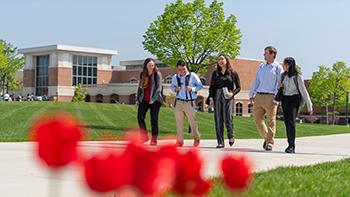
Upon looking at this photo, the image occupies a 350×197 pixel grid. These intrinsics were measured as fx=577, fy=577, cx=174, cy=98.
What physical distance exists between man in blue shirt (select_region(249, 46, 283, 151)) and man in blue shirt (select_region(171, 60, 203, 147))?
44.6 inches

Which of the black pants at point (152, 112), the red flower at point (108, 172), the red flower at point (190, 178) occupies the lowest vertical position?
the black pants at point (152, 112)

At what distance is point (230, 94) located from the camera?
11.4m

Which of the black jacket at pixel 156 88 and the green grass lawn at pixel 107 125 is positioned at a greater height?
the black jacket at pixel 156 88

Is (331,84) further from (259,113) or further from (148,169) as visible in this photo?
(148,169)

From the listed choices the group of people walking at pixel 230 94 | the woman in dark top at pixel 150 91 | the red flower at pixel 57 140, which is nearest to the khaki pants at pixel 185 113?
the group of people walking at pixel 230 94

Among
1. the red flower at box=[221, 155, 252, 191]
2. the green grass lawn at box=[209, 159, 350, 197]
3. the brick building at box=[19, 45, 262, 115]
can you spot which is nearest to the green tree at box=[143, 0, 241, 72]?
the green grass lawn at box=[209, 159, 350, 197]

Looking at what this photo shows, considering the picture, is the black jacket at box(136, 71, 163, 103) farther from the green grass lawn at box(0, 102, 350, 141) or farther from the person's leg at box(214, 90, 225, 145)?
→ the green grass lawn at box(0, 102, 350, 141)

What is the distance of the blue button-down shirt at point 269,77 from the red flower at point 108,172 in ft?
33.0

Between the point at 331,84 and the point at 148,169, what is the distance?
72.6 m

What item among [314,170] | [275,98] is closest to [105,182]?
[314,170]

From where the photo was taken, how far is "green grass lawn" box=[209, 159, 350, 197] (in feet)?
15.9

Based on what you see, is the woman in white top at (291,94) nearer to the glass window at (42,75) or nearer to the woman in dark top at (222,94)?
the woman in dark top at (222,94)

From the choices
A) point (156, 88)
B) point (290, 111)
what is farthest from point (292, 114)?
point (156, 88)

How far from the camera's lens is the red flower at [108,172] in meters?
1.12
